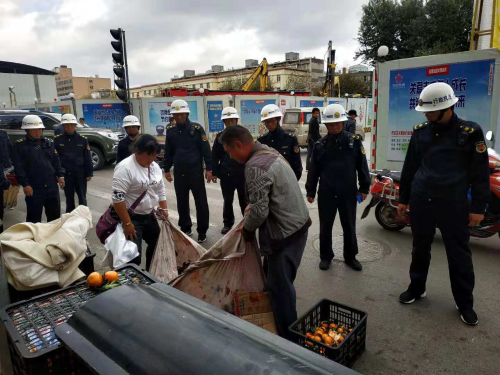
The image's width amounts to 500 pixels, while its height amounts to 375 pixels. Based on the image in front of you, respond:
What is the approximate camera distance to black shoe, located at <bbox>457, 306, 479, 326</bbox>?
3.19 m

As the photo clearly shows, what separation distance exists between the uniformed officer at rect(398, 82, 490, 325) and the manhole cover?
4.66 ft

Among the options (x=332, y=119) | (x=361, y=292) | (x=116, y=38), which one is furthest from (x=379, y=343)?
(x=116, y=38)

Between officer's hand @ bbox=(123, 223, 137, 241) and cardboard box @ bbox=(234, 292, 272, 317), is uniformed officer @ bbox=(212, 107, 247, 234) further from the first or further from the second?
cardboard box @ bbox=(234, 292, 272, 317)

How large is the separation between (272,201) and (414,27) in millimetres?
30622

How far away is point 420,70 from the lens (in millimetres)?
6723

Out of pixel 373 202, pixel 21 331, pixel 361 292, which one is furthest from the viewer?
pixel 373 202

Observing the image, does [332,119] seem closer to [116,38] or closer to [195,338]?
[195,338]

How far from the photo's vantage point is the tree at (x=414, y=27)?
86.6 ft

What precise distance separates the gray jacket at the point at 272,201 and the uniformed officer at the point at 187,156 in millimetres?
2800

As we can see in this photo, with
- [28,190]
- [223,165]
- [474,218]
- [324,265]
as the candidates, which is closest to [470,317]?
[474,218]

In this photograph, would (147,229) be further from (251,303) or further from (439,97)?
(439,97)

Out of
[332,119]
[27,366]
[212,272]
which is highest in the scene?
[332,119]

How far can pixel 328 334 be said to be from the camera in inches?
106

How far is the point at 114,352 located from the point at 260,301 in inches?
75.7
